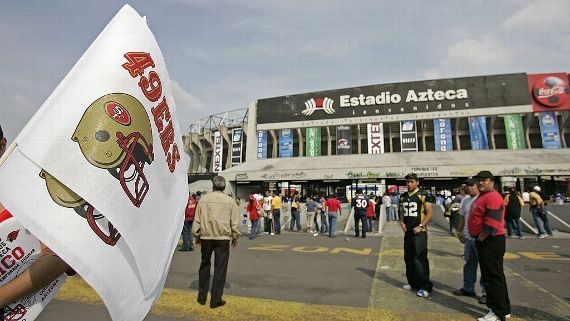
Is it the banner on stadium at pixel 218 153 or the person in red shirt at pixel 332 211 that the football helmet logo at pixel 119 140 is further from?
the banner on stadium at pixel 218 153

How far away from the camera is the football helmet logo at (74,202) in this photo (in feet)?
3.12

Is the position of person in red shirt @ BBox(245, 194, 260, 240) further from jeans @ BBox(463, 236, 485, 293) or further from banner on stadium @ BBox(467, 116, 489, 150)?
banner on stadium @ BBox(467, 116, 489, 150)

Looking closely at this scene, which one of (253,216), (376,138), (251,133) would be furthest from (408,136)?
(253,216)

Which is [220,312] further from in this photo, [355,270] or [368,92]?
[368,92]

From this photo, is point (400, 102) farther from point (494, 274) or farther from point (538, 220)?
point (494, 274)

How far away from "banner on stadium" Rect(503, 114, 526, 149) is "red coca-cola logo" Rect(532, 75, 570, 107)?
2.09 m

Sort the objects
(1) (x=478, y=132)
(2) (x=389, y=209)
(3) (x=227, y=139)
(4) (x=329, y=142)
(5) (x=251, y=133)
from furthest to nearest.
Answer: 1. (3) (x=227, y=139)
2. (5) (x=251, y=133)
3. (4) (x=329, y=142)
4. (1) (x=478, y=132)
5. (2) (x=389, y=209)

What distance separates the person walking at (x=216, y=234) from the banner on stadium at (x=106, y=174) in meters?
3.30

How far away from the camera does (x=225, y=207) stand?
15.3 feet

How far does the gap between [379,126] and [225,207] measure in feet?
82.4

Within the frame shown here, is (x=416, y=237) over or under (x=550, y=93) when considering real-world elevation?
under

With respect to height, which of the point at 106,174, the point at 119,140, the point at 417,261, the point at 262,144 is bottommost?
the point at 417,261

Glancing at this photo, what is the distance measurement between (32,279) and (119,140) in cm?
53

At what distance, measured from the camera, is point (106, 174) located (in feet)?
3.34
